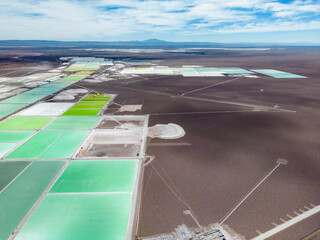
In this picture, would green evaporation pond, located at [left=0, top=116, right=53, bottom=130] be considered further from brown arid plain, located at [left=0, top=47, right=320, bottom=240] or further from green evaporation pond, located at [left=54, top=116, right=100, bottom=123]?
brown arid plain, located at [left=0, top=47, right=320, bottom=240]

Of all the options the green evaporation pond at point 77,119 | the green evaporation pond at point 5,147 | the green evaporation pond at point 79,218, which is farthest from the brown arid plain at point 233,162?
the green evaporation pond at point 5,147

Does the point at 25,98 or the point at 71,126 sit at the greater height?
the point at 25,98

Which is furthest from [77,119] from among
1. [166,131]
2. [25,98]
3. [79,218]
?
[25,98]

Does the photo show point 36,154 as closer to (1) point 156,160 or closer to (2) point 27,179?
(2) point 27,179

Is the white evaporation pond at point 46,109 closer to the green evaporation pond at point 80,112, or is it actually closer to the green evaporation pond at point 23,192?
the green evaporation pond at point 80,112

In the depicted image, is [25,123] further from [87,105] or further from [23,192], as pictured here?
[23,192]

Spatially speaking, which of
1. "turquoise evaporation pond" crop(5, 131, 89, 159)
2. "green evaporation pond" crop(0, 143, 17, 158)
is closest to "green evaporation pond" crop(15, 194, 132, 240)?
"turquoise evaporation pond" crop(5, 131, 89, 159)

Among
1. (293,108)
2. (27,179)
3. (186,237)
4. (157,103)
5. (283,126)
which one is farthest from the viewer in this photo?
(157,103)

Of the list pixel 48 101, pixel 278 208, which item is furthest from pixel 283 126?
pixel 48 101
